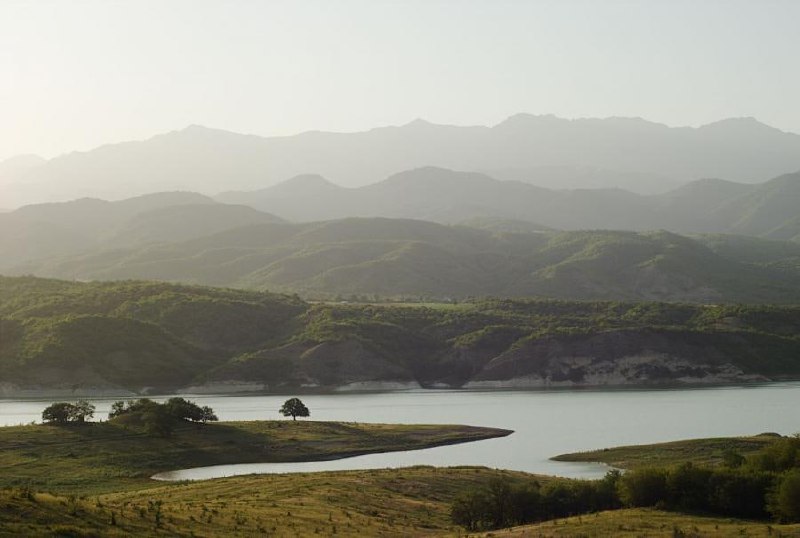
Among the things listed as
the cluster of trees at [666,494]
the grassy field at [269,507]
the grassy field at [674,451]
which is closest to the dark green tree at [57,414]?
the grassy field at [269,507]

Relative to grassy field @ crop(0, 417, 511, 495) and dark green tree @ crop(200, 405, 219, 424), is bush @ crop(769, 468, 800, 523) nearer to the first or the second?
grassy field @ crop(0, 417, 511, 495)

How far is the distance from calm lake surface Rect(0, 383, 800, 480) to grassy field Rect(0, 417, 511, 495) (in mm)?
2500

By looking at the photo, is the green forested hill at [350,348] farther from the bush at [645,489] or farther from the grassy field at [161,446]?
the bush at [645,489]

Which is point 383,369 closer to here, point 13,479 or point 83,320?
point 83,320

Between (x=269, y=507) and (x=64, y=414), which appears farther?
(x=64, y=414)

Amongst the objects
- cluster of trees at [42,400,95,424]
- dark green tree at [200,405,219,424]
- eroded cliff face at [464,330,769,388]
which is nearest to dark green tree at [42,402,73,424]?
cluster of trees at [42,400,95,424]

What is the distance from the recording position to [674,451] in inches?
3130

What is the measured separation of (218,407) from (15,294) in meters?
85.7

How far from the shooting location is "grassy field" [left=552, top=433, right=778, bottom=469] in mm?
75562

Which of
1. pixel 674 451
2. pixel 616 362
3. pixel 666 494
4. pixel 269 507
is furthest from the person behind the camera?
pixel 616 362

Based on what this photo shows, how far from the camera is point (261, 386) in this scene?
165 meters

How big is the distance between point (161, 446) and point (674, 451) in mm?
37745

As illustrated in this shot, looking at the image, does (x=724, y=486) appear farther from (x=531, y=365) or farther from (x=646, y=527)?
(x=531, y=365)


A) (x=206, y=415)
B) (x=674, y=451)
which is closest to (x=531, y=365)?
(x=206, y=415)
